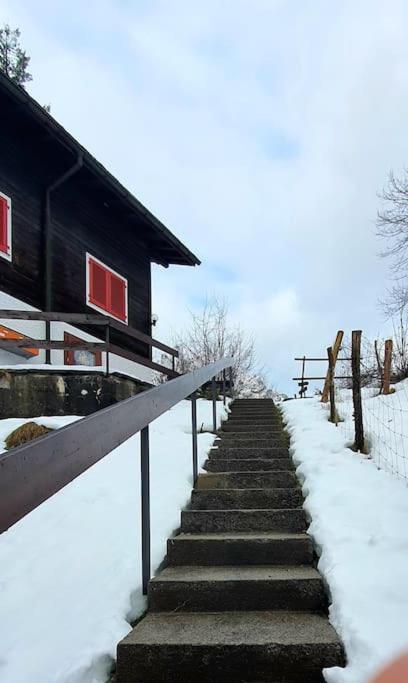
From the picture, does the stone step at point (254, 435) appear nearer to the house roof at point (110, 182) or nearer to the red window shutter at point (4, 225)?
the red window shutter at point (4, 225)

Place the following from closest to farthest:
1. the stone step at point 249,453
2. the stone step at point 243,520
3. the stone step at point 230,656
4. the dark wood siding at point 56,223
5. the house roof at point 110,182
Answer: the stone step at point 230,656 → the stone step at point 243,520 → the stone step at point 249,453 → the house roof at point 110,182 → the dark wood siding at point 56,223

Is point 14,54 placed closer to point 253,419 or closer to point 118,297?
point 118,297

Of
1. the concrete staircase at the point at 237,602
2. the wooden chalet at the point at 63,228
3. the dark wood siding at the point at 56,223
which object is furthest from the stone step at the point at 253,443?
the dark wood siding at the point at 56,223

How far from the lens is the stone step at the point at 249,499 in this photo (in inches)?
153

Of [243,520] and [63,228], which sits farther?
[63,228]

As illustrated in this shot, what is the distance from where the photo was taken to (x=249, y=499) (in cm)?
392

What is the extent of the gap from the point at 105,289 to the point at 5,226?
9.62 feet

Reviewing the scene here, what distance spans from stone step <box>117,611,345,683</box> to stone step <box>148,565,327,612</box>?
12.0 inches

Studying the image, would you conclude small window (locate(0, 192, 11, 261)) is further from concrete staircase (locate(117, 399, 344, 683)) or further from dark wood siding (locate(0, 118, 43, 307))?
concrete staircase (locate(117, 399, 344, 683))

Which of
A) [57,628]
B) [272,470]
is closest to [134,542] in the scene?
[57,628]

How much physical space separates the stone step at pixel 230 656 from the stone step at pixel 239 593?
30 cm

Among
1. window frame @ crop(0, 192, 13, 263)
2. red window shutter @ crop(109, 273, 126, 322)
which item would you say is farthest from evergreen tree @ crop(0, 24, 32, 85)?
window frame @ crop(0, 192, 13, 263)

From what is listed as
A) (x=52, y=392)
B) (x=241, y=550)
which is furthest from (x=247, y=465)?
(x=52, y=392)

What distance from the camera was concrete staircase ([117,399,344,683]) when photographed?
88.0 inches
